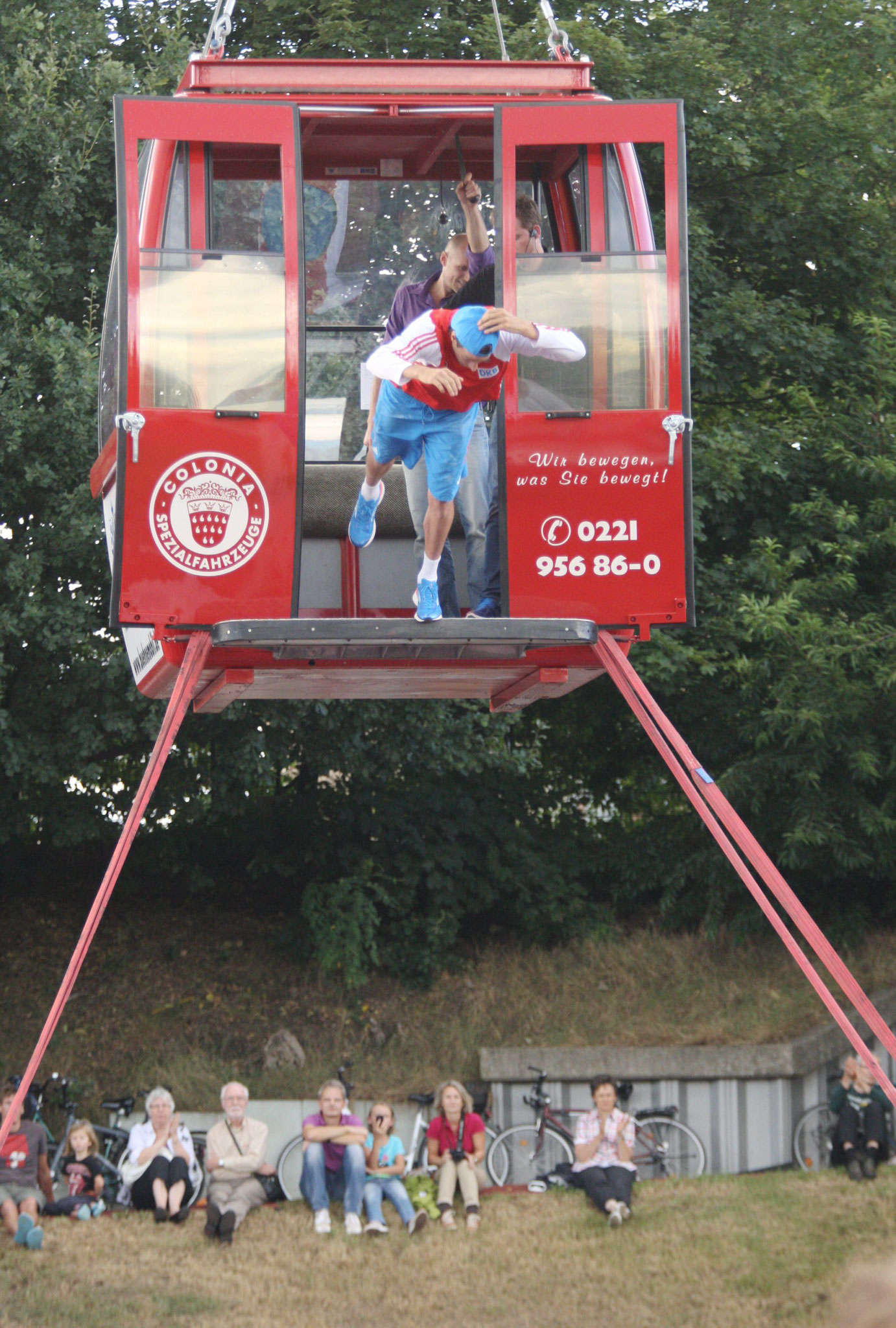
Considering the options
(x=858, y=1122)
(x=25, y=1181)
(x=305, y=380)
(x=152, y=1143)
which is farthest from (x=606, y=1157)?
(x=305, y=380)

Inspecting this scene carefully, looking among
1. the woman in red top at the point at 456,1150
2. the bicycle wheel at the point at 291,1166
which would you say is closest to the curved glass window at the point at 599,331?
the woman in red top at the point at 456,1150

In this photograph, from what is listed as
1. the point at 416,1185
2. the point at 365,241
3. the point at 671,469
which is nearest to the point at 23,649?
the point at 416,1185

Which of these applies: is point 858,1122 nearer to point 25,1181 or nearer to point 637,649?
point 637,649

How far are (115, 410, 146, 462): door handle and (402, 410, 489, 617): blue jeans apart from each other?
4.25ft

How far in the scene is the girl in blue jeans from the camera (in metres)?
10.1

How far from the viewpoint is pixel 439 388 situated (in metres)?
6.30

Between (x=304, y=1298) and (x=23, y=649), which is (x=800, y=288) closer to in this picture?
(x=23, y=649)

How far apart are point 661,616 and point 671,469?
2.10 ft

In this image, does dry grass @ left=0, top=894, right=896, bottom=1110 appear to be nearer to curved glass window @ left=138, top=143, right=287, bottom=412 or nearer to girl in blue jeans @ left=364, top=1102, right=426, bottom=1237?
girl in blue jeans @ left=364, top=1102, right=426, bottom=1237

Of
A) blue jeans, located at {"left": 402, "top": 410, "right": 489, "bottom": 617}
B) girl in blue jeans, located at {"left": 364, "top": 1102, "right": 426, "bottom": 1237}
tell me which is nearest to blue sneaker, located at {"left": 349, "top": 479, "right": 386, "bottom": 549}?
blue jeans, located at {"left": 402, "top": 410, "right": 489, "bottom": 617}

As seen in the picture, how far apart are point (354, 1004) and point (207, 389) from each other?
10.5m

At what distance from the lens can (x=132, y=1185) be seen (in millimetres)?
10641

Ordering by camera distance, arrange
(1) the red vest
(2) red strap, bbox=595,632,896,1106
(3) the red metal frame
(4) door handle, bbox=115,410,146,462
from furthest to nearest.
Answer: (3) the red metal frame → (4) door handle, bbox=115,410,146,462 → (1) the red vest → (2) red strap, bbox=595,632,896,1106

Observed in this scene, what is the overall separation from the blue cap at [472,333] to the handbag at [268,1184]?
6.53 m
